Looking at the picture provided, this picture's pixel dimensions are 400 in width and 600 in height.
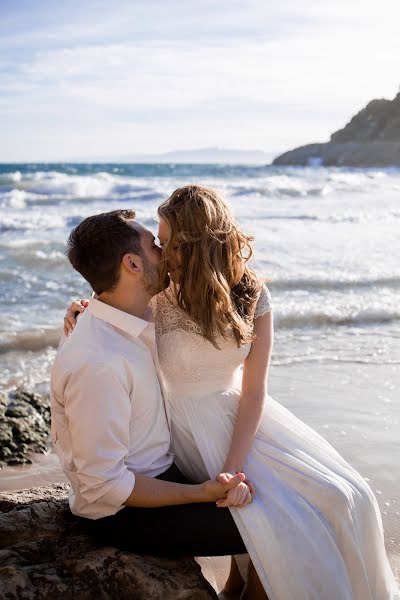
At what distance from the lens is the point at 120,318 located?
282 centimetres

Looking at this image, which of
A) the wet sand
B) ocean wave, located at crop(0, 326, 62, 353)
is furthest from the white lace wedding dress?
ocean wave, located at crop(0, 326, 62, 353)

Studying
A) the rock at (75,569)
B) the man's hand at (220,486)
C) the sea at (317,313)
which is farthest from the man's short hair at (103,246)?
the rock at (75,569)

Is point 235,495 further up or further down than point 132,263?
further down

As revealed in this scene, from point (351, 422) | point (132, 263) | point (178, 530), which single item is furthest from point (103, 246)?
point (351, 422)

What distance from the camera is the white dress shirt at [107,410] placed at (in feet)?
8.54

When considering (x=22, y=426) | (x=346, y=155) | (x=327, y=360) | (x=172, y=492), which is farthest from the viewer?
(x=346, y=155)

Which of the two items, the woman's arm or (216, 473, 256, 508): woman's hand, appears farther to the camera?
the woman's arm

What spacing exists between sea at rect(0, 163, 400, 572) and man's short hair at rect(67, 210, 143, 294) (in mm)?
584

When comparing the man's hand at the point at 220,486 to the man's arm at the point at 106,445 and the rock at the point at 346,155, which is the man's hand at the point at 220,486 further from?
the rock at the point at 346,155

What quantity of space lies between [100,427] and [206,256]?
82cm

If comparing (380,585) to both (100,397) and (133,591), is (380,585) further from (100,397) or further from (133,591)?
(100,397)

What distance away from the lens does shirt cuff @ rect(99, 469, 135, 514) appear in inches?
104

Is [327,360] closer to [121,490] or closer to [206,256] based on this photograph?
[206,256]

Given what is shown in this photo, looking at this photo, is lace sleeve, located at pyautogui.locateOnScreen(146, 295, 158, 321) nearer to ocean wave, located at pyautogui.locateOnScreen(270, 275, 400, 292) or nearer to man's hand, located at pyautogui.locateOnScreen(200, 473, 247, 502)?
man's hand, located at pyautogui.locateOnScreen(200, 473, 247, 502)
